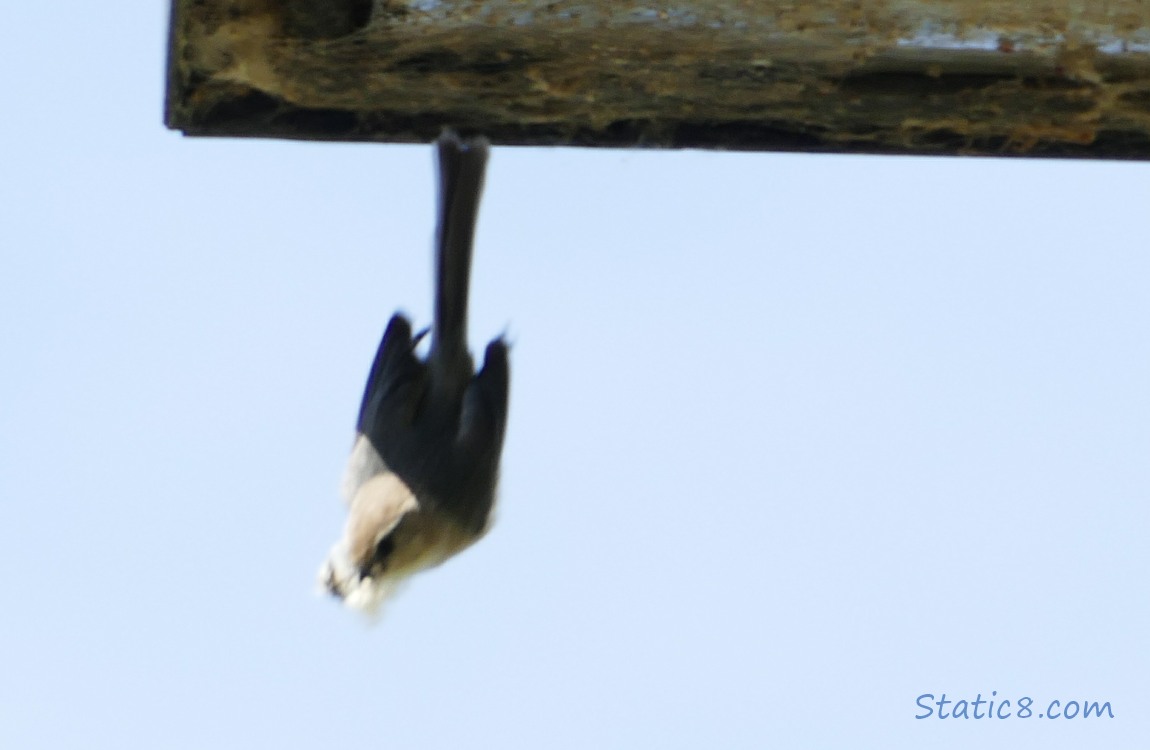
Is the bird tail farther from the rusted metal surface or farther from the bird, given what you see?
the rusted metal surface

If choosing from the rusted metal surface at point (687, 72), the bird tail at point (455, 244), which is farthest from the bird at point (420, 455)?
the rusted metal surface at point (687, 72)

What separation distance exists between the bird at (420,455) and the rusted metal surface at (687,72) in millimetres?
1370

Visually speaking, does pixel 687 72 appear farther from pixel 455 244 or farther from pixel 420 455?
pixel 420 455

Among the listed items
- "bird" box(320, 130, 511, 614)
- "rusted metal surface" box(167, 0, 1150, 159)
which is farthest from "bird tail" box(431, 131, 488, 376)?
"rusted metal surface" box(167, 0, 1150, 159)

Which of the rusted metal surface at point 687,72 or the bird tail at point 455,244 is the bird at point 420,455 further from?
the rusted metal surface at point 687,72

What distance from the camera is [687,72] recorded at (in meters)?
3.11

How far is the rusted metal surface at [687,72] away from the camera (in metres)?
2.98

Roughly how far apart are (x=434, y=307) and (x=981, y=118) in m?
2.05

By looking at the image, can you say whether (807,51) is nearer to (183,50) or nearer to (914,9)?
(914,9)

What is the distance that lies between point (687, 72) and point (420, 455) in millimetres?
2095

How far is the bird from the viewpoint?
4.68m

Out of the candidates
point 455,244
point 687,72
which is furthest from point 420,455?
point 687,72

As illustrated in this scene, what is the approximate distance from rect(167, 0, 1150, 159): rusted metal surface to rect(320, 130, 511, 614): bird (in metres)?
1.37

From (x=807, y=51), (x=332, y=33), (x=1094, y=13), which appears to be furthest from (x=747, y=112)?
(x=332, y=33)
